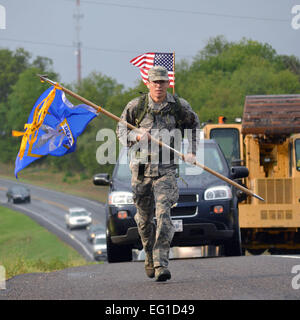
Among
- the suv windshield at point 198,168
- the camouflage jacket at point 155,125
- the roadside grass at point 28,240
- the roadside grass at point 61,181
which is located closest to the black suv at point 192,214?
the suv windshield at point 198,168

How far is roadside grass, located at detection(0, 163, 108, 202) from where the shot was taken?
337 ft

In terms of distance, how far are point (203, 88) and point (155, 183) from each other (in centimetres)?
8765

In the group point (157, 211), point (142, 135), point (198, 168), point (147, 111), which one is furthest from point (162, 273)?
point (198, 168)

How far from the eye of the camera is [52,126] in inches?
410

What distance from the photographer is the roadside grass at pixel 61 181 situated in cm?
10277

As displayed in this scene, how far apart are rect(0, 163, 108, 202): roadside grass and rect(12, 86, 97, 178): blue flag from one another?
281 ft

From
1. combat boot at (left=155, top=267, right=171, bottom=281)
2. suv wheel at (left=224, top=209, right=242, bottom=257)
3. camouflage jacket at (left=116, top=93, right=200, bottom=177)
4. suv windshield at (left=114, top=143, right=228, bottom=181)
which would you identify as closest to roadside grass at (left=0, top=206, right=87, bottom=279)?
suv windshield at (left=114, top=143, right=228, bottom=181)

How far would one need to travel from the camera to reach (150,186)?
9.18 metres

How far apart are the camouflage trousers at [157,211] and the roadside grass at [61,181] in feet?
285

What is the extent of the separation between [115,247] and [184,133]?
3776mm

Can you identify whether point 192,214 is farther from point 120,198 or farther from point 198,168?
point 120,198

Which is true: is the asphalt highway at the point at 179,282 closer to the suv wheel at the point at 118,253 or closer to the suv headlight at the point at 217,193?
the suv wheel at the point at 118,253

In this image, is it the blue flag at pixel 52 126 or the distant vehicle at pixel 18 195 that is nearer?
the blue flag at pixel 52 126

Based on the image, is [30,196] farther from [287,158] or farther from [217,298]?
[217,298]
